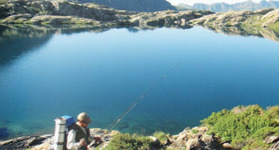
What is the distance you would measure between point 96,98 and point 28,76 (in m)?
16.4

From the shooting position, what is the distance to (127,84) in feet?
Result: 130

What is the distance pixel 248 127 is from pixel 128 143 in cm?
723

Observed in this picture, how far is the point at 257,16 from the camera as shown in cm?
17625

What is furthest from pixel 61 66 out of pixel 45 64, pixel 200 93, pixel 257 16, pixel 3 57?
pixel 257 16

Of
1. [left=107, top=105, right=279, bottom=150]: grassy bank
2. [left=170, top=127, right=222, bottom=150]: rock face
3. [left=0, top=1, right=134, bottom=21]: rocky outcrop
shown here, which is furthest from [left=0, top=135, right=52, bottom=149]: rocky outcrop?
[left=0, top=1, right=134, bottom=21]: rocky outcrop

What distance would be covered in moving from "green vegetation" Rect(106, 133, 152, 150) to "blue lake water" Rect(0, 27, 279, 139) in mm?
10653

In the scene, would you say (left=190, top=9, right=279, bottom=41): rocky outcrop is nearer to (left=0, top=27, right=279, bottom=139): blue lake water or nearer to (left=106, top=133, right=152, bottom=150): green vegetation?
(left=0, top=27, right=279, bottom=139): blue lake water

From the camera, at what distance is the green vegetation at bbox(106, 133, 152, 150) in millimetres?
12430

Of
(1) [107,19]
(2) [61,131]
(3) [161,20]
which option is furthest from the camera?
(3) [161,20]

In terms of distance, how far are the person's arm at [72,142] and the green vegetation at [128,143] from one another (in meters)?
4.61

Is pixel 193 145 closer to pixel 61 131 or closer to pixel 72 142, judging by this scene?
pixel 72 142

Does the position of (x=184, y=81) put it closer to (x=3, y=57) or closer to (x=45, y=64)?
(x=45, y=64)

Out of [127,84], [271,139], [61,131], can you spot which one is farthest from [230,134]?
[127,84]

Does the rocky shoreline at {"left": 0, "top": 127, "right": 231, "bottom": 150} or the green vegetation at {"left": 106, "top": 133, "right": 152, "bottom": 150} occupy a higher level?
the green vegetation at {"left": 106, "top": 133, "right": 152, "bottom": 150}
